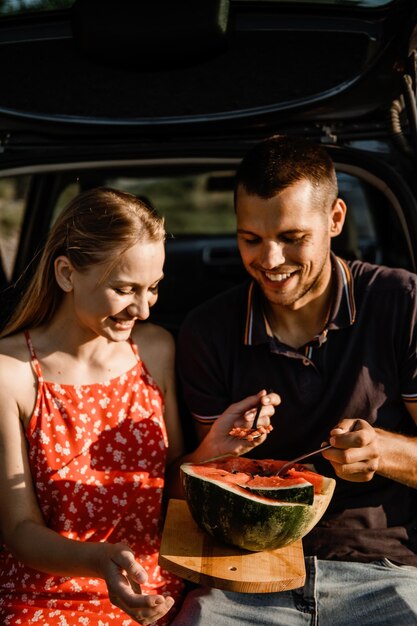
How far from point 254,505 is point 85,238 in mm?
1070

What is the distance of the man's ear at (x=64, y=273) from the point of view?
2.70 metres

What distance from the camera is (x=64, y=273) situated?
272 cm

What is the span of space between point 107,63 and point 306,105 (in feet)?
2.47

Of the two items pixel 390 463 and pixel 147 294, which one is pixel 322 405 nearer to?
pixel 390 463

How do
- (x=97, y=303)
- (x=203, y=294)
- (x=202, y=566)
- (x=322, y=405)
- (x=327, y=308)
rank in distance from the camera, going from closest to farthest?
(x=202, y=566)
(x=97, y=303)
(x=322, y=405)
(x=327, y=308)
(x=203, y=294)

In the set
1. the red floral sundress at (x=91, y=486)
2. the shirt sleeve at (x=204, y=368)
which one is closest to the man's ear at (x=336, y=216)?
the shirt sleeve at (x=204, y=368)

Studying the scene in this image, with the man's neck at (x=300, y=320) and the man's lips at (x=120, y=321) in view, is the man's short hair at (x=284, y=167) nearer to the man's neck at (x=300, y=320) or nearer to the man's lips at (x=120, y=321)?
the man's neck at (x=300, y=320)

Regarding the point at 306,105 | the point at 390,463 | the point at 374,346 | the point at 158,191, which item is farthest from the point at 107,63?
the point at 158,191

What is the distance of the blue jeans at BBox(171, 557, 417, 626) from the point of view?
2533 mm

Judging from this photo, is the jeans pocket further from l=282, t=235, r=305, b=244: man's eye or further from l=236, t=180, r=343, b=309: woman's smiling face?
l=282, t=235, r=305, b=244: man's eye

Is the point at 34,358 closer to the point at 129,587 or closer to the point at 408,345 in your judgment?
the point at 129,587

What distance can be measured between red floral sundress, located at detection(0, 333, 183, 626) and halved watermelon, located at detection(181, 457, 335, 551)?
387 mm

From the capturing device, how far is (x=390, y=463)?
8.69 ft

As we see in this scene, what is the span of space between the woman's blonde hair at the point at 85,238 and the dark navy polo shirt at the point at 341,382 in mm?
526
